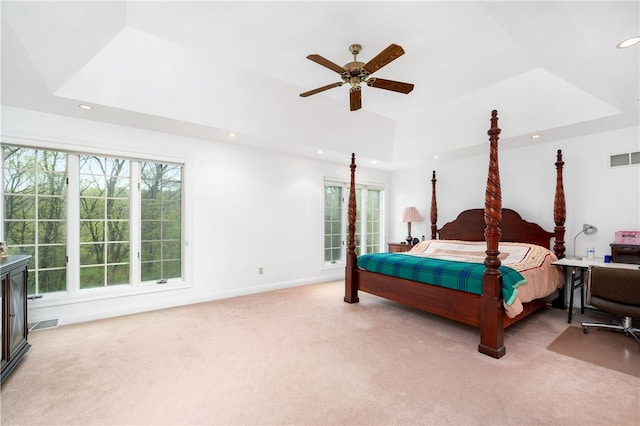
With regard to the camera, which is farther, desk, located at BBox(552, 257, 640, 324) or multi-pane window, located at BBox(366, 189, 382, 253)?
multi-pane window, located at BBox(366, 189, 382, 253)

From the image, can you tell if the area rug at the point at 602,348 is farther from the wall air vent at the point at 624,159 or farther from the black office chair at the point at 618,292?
the wall air vent at the point at 624,159

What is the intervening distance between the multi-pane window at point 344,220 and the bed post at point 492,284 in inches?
129

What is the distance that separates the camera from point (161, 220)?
394cm

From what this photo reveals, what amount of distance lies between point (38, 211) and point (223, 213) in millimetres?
2030

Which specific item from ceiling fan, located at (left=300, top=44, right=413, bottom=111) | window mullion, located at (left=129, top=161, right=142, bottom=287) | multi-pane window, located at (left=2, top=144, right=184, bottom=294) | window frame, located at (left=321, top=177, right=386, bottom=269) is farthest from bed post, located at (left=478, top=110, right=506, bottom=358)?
window mullion, located at (left=129, top=161, right=142, bottom=287)

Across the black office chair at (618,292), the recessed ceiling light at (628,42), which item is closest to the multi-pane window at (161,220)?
the recessed ceiling light at (628,42)

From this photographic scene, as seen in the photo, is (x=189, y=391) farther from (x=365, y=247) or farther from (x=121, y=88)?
(x=365, y=247)

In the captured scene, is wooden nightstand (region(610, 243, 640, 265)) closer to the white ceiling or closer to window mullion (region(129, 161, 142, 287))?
the white ceiling

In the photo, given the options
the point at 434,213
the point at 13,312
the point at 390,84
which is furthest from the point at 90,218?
the point at 434,213

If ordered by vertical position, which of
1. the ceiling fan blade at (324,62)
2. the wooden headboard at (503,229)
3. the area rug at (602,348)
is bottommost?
the area rug at (602,348)

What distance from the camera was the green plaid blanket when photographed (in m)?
2.73

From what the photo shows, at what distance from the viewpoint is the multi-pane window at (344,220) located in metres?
5.70

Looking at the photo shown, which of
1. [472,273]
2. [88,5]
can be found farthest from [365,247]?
[88,5]

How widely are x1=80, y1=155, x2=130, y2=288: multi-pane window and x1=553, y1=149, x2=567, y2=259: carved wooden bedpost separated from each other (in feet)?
18.7
